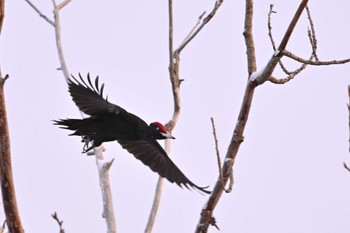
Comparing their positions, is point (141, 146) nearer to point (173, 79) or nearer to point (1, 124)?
point (173, 79)

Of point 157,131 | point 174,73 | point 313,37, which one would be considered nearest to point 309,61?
point 313,37

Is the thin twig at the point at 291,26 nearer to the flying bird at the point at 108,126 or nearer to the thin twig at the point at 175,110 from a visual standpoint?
the thin twig at the point at 175,110

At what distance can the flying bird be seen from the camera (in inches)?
255

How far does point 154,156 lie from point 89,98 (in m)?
1.06

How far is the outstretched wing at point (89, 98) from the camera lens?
6453 mm

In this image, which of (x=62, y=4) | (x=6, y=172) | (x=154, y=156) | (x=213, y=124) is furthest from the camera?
(x=62, y=4)

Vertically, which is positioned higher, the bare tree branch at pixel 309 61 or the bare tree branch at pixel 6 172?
the bare tree branch at pixel 309 61

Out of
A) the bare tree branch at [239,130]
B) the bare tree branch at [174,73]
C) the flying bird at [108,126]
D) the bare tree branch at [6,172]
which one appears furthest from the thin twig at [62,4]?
the bare tree branch at [239,130]

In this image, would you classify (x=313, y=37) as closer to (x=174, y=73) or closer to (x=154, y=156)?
(x=174, y=73)

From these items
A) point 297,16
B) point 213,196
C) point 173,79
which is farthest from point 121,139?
point 297,16

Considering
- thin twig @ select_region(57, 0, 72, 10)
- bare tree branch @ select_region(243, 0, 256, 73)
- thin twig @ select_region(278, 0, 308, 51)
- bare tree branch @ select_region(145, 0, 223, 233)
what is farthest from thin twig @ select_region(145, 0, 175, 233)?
thin twig @ select_region(57, 0, 72, 10)

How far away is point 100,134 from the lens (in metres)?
6.62

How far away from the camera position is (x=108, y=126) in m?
6.62

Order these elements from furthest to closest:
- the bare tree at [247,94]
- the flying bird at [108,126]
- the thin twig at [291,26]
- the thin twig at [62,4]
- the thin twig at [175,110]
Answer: the thin twig at [62,4] → the flying bird at [108,126] → the thin twig at [175,110] → the bare tree at [247,94] → the thin twig at [291,26]
